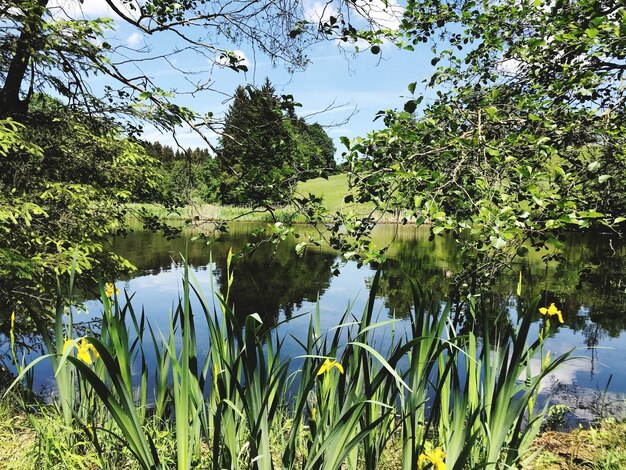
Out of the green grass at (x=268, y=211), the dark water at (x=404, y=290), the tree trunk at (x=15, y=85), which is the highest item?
the tree trunk at (x=15, y=85)

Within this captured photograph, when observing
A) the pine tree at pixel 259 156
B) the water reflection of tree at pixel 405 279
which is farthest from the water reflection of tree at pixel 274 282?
the pine tree at pixel 259 156

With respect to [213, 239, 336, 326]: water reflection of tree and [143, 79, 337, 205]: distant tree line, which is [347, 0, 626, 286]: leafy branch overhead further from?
[213, 239, 336, 326]: water reflection of tree

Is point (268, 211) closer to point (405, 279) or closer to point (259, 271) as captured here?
point (405, 279)

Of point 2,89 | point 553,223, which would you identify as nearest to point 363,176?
point 553,223

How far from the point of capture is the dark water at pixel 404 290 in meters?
6.41

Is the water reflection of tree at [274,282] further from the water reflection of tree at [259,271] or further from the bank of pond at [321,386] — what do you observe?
the bank of pond at [321,386]

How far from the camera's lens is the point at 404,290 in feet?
45.6

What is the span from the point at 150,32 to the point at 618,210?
13.2 ft

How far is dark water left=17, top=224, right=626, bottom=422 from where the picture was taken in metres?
6.41

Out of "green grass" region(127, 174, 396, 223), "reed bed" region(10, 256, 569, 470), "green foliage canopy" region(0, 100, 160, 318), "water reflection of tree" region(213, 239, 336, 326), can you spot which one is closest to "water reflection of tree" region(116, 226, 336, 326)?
"water reflection of tree" region(213, 239, 336, 326)

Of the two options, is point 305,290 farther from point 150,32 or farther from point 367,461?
point 367,461

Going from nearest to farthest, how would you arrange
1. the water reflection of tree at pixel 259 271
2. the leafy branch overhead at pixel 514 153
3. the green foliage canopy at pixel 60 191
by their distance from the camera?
the leafy branch overhead at pixel 514 153 < the green foliage canopy at pixel 60 191 < the water reflection of tree at pixel 259 271

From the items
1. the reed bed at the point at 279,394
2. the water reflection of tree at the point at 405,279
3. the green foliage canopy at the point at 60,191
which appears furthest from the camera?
the water reflection of tree at the point at 405,279

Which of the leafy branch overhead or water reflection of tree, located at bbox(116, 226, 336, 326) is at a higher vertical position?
the leafy branch overhead
